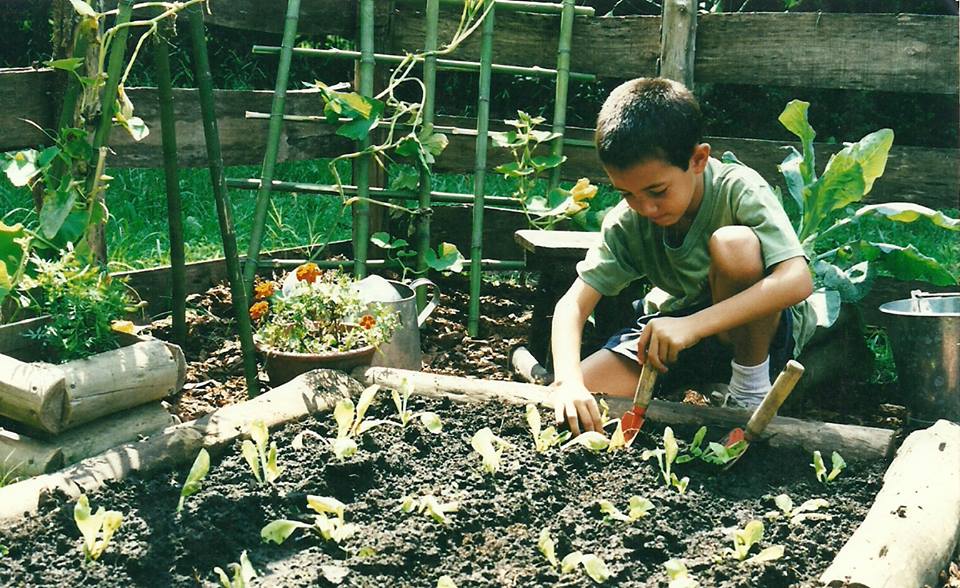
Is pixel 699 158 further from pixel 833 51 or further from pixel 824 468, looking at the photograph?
pixel 833 51

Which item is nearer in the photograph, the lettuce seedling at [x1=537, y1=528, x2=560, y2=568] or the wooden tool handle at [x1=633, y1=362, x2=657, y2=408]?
the lettuce seedling at [x1=537, y1=528, x2=560, y2=568]

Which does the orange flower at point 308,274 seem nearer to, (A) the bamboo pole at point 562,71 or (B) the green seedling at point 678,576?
(A) the bamboo pole at point 562,71

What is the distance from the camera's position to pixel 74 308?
2.72m

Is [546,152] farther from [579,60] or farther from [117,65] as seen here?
[117,65]

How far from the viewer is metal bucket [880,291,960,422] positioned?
10.3ft

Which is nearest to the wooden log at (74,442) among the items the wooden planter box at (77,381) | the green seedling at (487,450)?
the wooden planter box at (77,381)

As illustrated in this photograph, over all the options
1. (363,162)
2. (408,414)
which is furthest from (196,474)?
(363,162)

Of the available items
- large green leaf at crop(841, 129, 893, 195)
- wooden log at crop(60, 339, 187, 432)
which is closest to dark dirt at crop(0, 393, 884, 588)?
wooden log at crop(60, 339, 187, 432)

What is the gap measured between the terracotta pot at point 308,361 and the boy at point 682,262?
0.57 m

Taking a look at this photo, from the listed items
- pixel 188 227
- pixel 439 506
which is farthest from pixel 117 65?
pixel 188 227

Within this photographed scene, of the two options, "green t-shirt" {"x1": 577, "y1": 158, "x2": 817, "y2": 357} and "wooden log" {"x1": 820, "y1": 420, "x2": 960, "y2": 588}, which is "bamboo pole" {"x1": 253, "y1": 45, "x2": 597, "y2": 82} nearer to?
"green t-shirt" {"x1": 577, "y1": 158, "x2": 817, "y2": 357}

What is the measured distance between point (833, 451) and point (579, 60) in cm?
230

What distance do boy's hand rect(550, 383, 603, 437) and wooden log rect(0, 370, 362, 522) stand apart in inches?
23.5

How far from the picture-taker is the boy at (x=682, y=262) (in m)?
2.60
